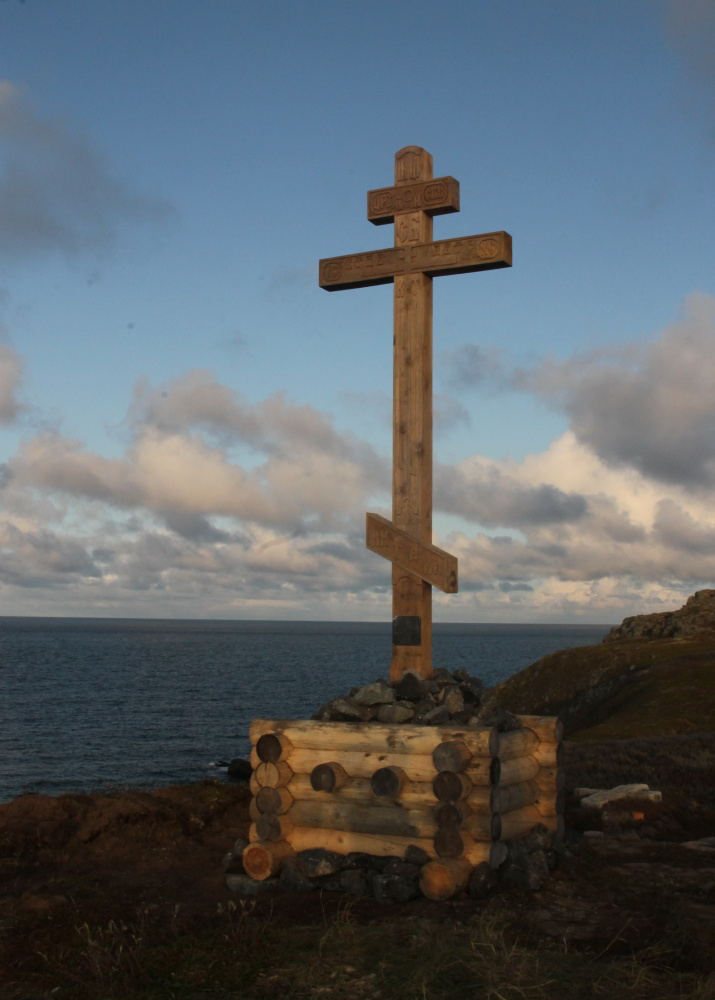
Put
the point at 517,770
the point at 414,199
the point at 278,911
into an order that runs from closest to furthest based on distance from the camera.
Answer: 1. the point at 278,911
2. the point at 517,770
3. the point at 414,199

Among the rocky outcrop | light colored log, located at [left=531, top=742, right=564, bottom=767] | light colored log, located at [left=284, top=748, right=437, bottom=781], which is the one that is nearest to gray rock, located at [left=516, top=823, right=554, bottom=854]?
light colored log, located at [left=531, top=742, right=564, bottom=767]

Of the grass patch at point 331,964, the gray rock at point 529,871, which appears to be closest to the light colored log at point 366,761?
the gray rock at point 529,871

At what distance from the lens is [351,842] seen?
913cm

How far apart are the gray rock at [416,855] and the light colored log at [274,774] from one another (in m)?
1.58

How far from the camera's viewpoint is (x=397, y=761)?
899cm

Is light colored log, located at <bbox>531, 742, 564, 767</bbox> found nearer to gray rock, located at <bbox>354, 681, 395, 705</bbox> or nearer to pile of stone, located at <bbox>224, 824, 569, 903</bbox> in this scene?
pile of stone, located at <bbox>224, 824, 569, 903</bbox>

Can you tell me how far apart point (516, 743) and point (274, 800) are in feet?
9.28

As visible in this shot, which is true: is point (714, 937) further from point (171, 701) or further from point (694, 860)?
point (171, 701)

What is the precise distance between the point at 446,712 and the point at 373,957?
3.31 m

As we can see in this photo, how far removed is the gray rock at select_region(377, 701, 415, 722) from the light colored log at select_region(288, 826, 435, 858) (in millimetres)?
1277

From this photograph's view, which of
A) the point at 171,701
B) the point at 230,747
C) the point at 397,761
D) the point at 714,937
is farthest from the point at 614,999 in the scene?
the point at 171,701

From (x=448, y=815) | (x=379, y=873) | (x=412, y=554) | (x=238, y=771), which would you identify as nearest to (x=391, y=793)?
(x=448, y=815)

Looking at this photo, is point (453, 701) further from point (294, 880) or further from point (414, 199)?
point (414, 199)

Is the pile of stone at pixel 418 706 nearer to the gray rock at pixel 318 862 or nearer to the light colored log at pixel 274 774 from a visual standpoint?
the light colored log at pixel 274 774
